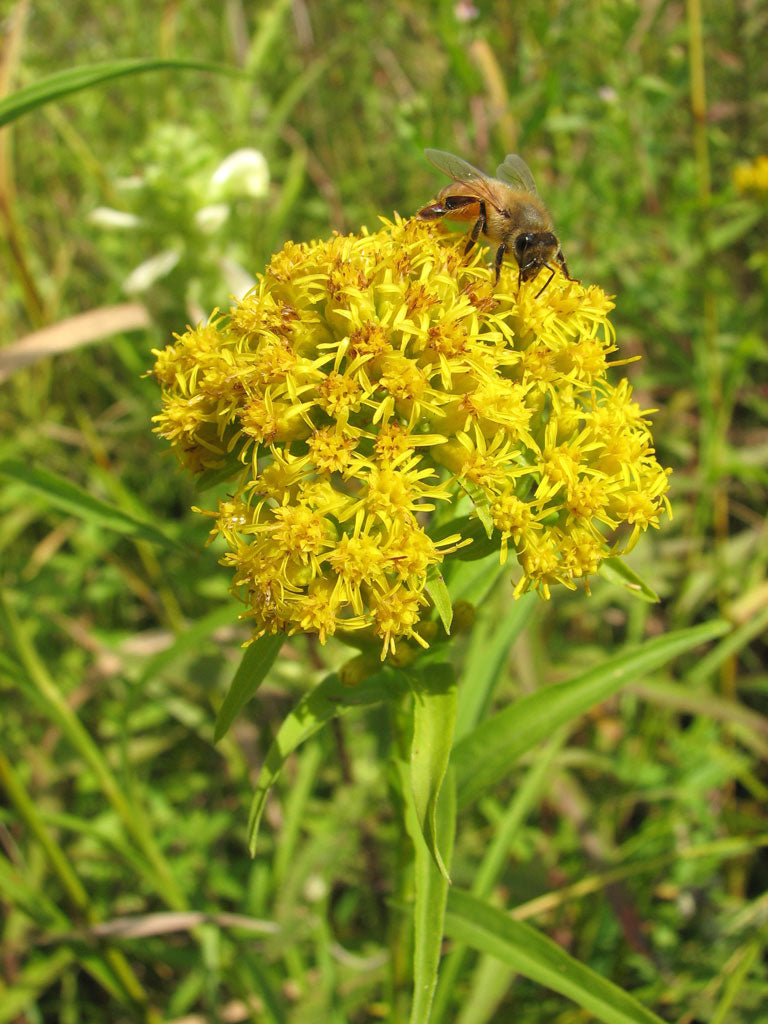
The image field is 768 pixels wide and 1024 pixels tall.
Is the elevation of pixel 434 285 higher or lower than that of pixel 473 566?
higher

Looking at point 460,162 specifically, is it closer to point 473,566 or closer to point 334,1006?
point 473,566

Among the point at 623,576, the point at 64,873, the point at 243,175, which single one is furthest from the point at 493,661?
the point at 243,175

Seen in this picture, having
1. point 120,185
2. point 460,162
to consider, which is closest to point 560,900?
point 460,162

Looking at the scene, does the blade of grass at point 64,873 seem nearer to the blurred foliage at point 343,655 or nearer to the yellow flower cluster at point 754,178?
the blurred foliage at point 343,655

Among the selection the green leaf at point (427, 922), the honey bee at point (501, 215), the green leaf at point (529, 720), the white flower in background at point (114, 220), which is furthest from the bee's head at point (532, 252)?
the white flower in background at point (114, 220)

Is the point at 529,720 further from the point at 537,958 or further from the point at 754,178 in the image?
the point at 754,178

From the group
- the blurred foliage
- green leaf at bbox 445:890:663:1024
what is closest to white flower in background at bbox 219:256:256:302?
the blurred foliage

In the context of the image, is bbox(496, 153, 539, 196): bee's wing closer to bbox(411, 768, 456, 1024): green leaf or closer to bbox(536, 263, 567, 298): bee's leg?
bbox(536, 263, 567, 298): bee's leg
